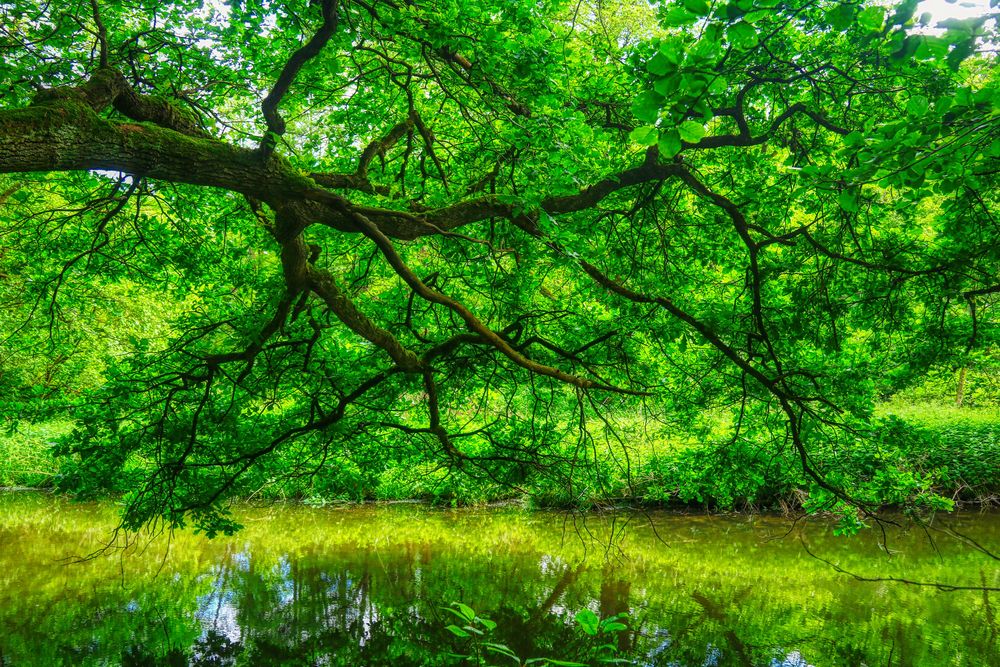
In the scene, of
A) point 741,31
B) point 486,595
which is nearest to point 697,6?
point 741,31

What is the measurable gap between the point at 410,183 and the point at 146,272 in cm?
252

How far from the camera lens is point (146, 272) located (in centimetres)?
569

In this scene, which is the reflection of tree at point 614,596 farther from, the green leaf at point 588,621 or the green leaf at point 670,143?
the green leaf at point 670,143

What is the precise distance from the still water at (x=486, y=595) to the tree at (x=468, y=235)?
143cm

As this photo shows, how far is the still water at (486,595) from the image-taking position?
5.75 m

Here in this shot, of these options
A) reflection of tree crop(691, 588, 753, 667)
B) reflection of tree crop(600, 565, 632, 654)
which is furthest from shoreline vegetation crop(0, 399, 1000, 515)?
reflection of tree crop(691, 588, 753, 667)

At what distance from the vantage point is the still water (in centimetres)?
575

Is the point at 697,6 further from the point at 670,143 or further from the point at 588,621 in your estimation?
the point at 588,621

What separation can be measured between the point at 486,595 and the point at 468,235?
15.4 ft

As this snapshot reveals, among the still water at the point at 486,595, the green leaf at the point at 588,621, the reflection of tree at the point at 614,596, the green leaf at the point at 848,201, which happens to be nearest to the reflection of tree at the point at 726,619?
the still water at the point at 486,595

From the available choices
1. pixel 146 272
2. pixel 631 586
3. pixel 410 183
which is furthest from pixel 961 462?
pixel 146 272

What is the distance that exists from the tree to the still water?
1.43 m

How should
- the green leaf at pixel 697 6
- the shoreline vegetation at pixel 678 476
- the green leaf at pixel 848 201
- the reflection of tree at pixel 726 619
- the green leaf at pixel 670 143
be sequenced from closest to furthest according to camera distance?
the green leaf at pixel 697 6
the green leaf at pixel 670 143
the green leaf at pixel 848 201
the shoreline vegetation at pixel 678 476
the reflection of tree at pixel 726 619

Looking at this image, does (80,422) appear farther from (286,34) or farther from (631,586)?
(631,586)
